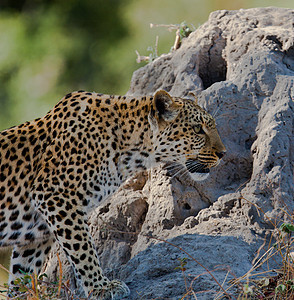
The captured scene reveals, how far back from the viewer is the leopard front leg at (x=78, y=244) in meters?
6.33

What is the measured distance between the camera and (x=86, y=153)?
669 cm

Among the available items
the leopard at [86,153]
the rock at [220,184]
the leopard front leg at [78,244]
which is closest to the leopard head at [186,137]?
the leopard at [86,153]

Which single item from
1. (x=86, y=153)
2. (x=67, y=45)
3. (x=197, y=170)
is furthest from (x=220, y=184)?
(x=67, y=45)

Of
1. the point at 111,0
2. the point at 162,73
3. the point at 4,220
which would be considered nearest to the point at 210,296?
the point at 4,220

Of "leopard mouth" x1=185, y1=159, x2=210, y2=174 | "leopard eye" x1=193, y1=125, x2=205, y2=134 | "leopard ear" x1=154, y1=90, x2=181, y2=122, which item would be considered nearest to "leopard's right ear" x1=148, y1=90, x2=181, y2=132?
"leopard ear" x1=154, y1=90, x2=181, y2=122

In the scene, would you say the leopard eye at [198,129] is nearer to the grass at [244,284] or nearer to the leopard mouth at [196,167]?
the leopard mouth at [196,167]

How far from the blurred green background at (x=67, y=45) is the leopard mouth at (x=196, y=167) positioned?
26.5ft

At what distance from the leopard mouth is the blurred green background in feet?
26.5

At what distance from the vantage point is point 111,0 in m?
17.8

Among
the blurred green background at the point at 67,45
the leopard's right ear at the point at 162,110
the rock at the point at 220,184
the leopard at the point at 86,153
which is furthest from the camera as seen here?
the blurred green background at the point at 67,45

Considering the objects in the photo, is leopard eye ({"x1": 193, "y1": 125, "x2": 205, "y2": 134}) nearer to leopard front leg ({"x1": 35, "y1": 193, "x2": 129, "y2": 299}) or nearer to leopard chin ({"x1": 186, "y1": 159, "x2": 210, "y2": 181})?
leopard chin ({"x1": 186, "y1": 159, "x2": 210, "y2": 181})

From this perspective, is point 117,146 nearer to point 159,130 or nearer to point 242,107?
point 159,130

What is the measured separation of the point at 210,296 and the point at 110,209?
235cm

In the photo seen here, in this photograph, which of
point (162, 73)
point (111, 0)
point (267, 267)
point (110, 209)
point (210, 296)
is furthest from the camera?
point (111, 0)
